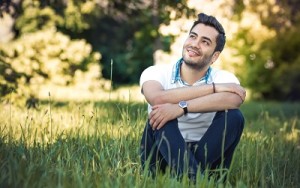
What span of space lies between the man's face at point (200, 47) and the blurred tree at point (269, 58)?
31.2 ft

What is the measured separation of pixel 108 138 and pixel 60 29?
12624 mm

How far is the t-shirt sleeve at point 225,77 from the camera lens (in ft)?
13.0

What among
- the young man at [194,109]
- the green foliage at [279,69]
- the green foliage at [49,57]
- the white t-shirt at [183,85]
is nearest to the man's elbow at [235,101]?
the young man at [194,109]

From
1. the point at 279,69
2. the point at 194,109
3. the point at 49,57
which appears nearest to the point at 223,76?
the point at 194,109

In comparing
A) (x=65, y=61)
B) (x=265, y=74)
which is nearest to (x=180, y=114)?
(x=65, y=61)

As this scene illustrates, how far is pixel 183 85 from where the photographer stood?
13.1 ft

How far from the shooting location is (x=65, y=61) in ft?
41.0

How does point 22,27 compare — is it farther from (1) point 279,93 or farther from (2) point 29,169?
(2) point 29,169

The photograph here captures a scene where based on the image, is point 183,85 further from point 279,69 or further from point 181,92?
point 279,69

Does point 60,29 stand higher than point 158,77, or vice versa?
point 60,29

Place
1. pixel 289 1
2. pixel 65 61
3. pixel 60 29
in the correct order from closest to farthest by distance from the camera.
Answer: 1. pixel 289 1
2. pixel 65 61
3. pixel 60 29

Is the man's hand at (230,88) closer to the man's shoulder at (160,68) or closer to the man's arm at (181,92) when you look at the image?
the man's arm at (181,92)

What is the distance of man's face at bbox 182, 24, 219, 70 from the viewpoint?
3.93 meters

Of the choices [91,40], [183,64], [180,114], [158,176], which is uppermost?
[91,40]
